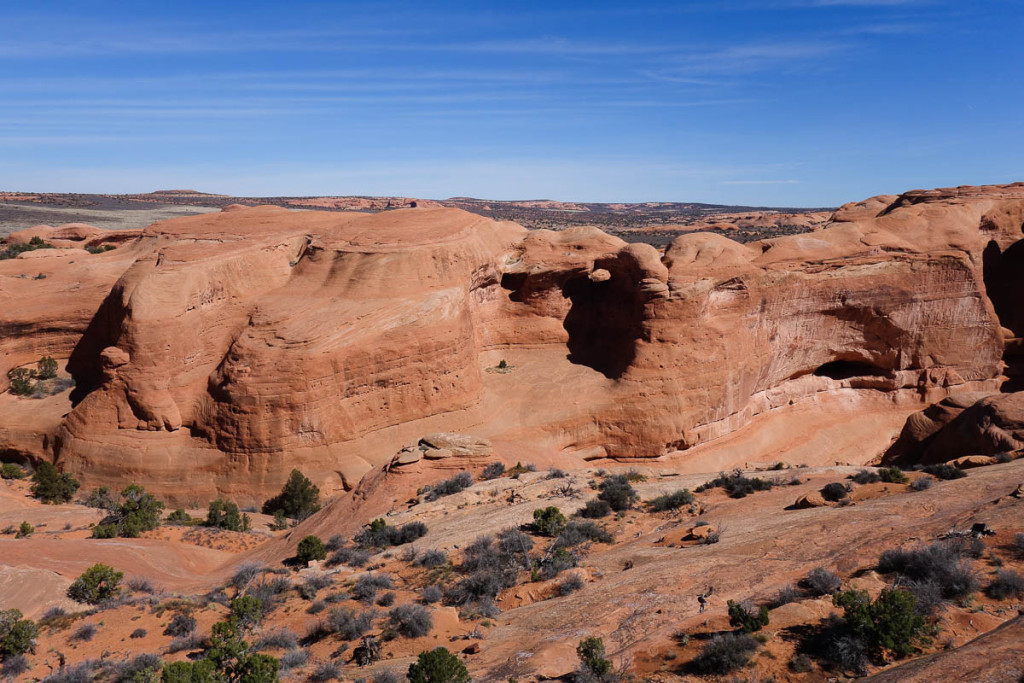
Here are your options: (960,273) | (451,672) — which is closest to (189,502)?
(451,672)

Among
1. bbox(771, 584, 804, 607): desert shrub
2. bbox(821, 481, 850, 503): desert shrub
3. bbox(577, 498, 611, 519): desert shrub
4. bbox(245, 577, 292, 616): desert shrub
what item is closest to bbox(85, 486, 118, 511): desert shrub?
bbox(245, 577, 292, 616): desert shrub

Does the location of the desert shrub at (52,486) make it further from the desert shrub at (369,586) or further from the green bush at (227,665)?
the desert shrub at (369,586)

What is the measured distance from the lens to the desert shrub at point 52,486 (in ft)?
67.1

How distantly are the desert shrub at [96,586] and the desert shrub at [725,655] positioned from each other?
1084 cm

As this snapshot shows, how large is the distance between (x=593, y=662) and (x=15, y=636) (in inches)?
363

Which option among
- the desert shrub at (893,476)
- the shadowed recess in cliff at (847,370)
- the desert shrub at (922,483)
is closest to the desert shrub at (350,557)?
the desert shrub at (922,483)

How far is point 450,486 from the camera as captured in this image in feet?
56.3

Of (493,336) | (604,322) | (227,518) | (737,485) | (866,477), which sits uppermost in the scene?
(604,322)

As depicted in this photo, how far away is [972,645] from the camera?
648 centimetres

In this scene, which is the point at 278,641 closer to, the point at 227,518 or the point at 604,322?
the point at 227,518

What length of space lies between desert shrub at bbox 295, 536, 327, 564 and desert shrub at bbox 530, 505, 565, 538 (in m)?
4.78

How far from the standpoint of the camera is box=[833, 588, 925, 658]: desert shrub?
7012 millimetres

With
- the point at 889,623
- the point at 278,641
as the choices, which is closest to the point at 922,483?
the point at 889,623

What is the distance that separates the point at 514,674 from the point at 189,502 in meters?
16.7
